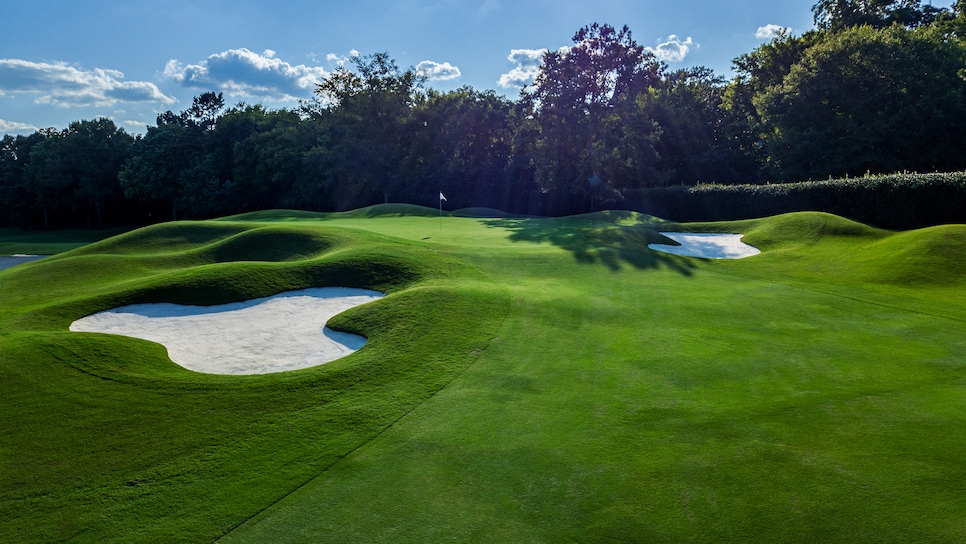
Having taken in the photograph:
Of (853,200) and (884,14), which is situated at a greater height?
(884,14)

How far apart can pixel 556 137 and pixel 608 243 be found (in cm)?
2585

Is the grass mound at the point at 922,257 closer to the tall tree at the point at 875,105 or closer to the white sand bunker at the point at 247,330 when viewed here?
the white sand bunker at the point at 247,330

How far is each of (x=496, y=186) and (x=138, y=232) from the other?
35.3 metres

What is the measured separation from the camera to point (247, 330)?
10.6 m

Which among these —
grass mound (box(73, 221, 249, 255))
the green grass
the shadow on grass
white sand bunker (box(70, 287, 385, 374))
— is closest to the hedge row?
the shadow on grass

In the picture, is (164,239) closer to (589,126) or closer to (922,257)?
(922,257)

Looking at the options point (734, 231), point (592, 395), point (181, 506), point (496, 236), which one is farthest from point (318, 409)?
point (734, 231)

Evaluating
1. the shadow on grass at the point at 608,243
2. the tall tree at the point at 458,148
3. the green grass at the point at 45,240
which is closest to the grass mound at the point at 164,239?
the shadow on grass at the point at 608,243

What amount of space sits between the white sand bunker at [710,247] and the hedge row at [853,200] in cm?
576

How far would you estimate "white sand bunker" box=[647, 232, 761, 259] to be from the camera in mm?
20469

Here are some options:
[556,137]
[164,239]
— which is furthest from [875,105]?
[164,239]

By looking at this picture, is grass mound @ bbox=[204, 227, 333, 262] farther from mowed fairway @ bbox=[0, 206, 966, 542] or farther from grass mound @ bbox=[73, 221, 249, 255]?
mowed fairway @ bbox=[0, 206, 966, 542]

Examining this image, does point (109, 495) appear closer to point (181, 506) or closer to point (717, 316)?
point (181, 506)

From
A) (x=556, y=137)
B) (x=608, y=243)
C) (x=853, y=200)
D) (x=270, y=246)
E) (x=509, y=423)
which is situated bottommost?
(x=509, y=423)
